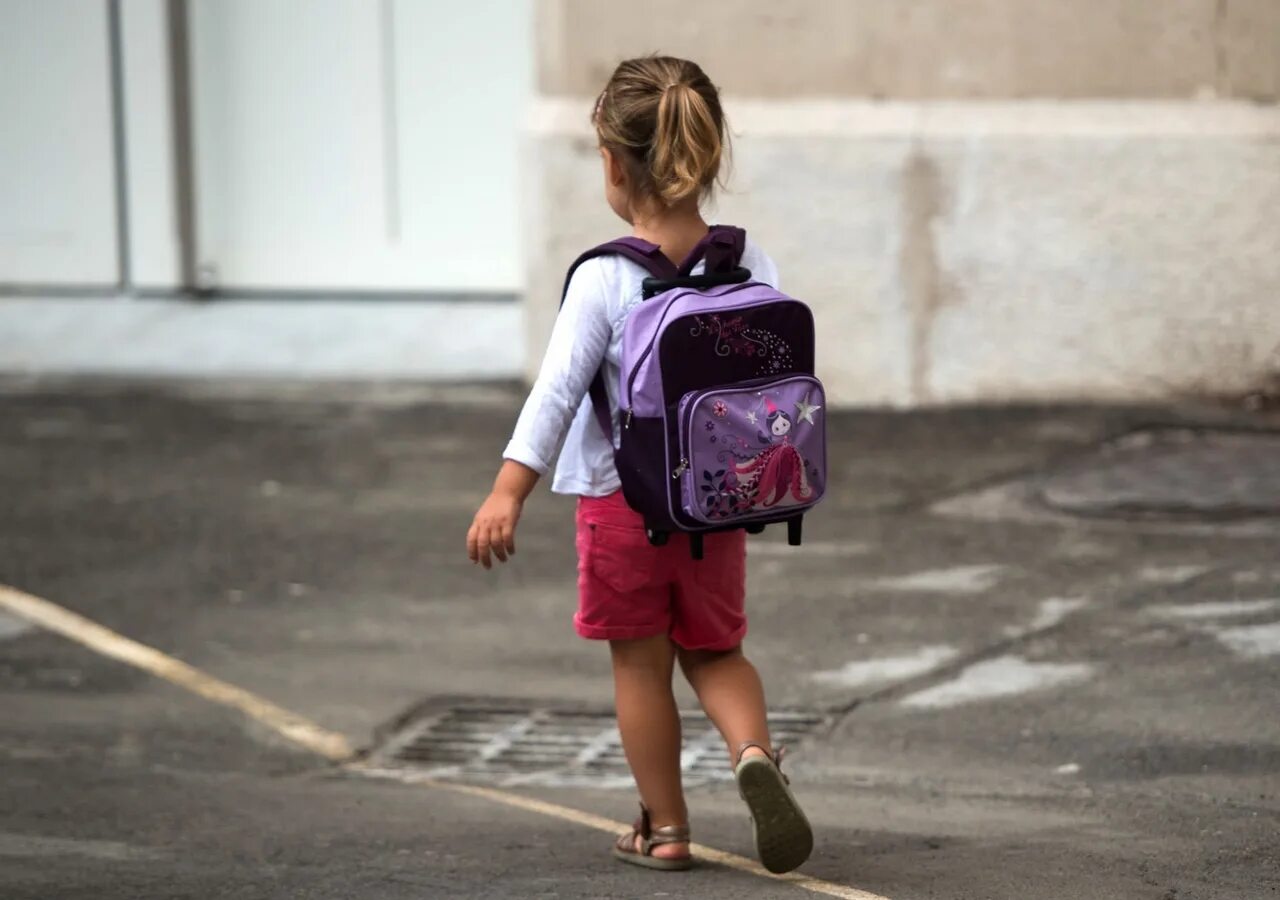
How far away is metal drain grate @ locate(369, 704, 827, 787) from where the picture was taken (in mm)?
5379

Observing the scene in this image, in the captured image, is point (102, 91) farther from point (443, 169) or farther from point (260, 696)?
point (260, 696)

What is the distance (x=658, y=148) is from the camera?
4.00m

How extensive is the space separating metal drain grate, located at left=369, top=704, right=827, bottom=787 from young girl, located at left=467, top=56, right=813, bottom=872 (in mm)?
984

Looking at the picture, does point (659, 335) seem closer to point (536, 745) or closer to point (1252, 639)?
point (536, 745)

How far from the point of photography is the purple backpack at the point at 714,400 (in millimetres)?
3934

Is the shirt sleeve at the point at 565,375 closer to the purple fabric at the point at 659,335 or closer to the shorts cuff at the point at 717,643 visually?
the purple fabric at the point at 659,335

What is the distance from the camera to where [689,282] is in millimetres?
4020

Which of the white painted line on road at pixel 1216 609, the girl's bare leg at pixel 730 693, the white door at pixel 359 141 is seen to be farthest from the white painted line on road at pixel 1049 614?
the white door at pixel 359 141

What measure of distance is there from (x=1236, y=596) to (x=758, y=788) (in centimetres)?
300

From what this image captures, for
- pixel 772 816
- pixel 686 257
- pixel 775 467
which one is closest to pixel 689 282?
pixel 686 257

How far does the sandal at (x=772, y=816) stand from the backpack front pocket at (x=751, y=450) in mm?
471

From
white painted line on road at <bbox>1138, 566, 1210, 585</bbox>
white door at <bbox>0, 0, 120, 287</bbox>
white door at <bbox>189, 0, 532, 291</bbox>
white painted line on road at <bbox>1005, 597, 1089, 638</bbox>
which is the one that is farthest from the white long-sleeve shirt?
white door at <bbox>0, 0, 120, 287</bbox>

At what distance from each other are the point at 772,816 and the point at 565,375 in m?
0.92

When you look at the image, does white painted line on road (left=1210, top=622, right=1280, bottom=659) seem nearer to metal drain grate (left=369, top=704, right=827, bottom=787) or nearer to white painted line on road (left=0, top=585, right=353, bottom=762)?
metal drain grate (left=369, top=704, right=827, bottom=787)
